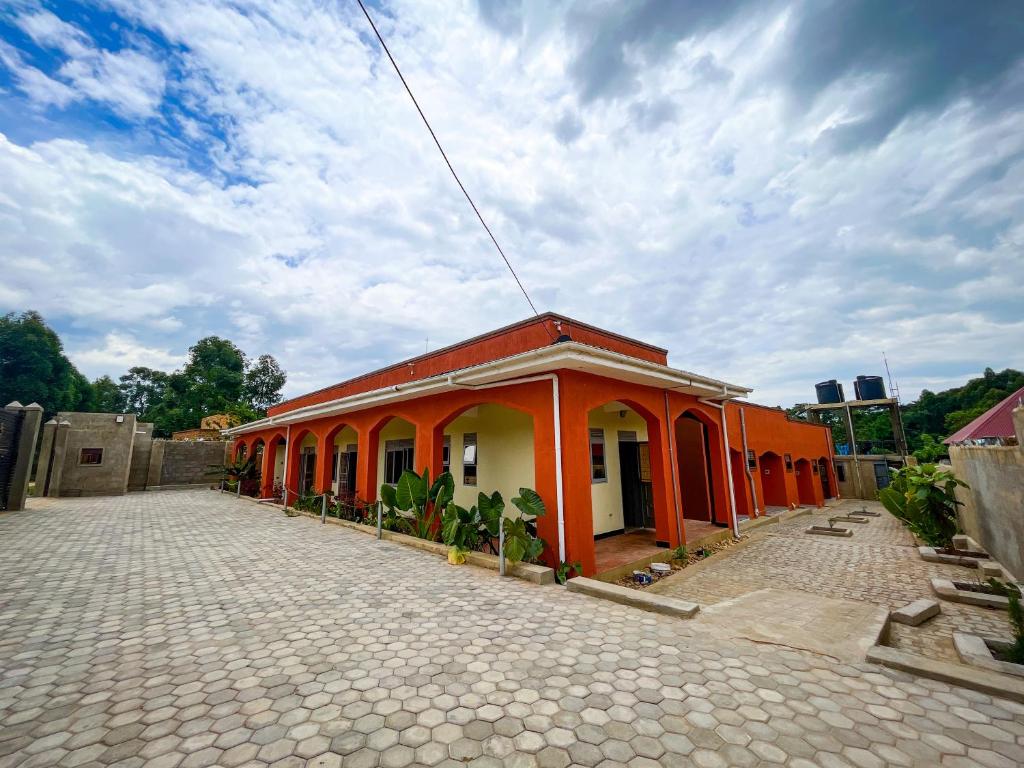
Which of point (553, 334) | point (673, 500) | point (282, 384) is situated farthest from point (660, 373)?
point (282, 384)

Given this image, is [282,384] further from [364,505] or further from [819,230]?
[819,230]

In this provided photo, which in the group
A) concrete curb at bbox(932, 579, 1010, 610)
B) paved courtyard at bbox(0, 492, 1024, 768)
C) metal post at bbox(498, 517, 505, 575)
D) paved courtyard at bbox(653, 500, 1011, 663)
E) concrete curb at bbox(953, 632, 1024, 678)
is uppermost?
metal post at bbox(498, 517, 505, 575)

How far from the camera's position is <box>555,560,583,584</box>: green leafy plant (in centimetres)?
534

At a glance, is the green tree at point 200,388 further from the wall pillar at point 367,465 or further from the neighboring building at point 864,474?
the neighboring building at point 864,474

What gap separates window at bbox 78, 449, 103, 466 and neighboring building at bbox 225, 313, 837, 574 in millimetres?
7871

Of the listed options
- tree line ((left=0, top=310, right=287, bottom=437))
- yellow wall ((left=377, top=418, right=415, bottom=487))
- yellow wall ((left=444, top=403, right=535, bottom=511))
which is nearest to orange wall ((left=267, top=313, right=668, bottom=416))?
yellow wall ((left=377, top=418, right=415, bottom=487))

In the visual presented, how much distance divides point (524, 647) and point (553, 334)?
14.7 feet

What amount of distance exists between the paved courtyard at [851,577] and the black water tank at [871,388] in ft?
64.0

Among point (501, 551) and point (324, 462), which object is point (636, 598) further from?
point (324, 462)

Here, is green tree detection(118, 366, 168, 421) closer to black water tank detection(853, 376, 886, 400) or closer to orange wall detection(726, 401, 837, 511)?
orange wall detection(726, 401, 837, 511)

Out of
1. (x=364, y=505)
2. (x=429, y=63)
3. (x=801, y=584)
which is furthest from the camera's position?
(x=364, y=505)

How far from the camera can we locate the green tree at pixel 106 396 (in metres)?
37.4

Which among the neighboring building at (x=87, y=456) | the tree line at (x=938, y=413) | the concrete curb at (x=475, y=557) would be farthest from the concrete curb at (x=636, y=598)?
the tree line at (x=938, y=413)

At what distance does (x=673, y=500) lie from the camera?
7.59 m
